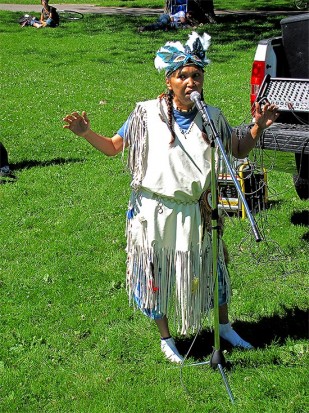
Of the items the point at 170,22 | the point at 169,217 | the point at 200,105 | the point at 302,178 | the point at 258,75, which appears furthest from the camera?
the point at 170,22

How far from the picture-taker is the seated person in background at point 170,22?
768 inches

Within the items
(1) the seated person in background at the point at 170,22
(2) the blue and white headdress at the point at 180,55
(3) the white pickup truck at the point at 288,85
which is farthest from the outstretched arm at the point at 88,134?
(1) the seated person in background at the point at 170,22

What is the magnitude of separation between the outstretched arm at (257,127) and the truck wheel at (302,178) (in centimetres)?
210

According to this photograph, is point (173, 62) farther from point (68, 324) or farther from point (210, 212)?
point (68, 324)

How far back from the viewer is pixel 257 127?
4211 millimetres

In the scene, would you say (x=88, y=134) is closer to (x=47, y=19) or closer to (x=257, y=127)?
(x=257, y=127)

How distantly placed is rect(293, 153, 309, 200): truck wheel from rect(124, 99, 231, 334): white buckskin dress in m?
2.32

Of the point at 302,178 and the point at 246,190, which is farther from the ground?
the point at 302,178

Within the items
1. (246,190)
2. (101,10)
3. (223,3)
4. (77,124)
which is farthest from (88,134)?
(223,3)

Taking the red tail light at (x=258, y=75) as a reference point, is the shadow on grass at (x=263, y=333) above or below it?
below

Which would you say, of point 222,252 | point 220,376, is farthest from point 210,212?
point 220,376

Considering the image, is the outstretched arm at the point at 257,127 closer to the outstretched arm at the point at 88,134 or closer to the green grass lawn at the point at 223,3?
the outstretched arm at the point at 88,134

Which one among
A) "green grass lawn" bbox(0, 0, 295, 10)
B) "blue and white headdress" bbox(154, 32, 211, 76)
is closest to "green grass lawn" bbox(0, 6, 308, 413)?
"blue and white headdress" bbox(154, 32, 211, 76)

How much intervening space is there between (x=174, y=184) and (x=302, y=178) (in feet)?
10.3
